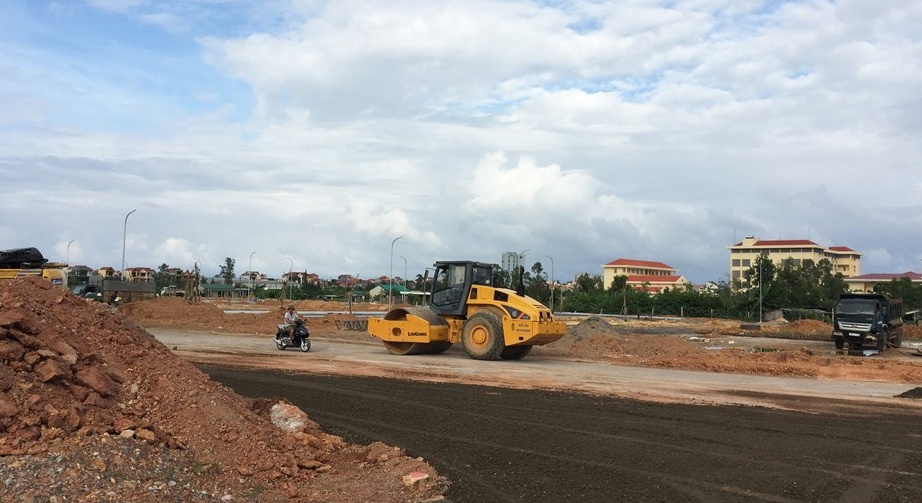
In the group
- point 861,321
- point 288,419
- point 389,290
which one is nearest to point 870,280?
point 389,290

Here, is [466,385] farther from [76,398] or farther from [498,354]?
[76,398]

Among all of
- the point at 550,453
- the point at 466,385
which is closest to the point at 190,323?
the point at 466,385

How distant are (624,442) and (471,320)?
1278 centimetres

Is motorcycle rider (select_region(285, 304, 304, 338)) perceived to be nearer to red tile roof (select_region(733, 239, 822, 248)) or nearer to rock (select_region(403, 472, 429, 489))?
rock (select_region(403, 472, 429, 489))

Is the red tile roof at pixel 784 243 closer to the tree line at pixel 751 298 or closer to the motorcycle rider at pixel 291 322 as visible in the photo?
the tree line at pixel 751 298

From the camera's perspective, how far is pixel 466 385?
1683 centimetres

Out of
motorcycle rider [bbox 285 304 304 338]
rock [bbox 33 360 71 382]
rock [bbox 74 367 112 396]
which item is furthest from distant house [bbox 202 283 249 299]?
rock [bbox 33 360 71 382]

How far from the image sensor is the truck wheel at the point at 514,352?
2388 centimetres

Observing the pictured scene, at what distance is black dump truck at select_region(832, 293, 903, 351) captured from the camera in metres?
29.9

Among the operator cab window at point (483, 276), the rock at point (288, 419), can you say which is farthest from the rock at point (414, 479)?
the operator cab window at point (483, 276)

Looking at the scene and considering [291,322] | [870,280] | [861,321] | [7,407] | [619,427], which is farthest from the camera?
[870,280]

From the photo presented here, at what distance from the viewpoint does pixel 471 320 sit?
23.2m

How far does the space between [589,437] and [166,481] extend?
19.4 feet

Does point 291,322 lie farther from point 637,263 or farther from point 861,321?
point 637,263
